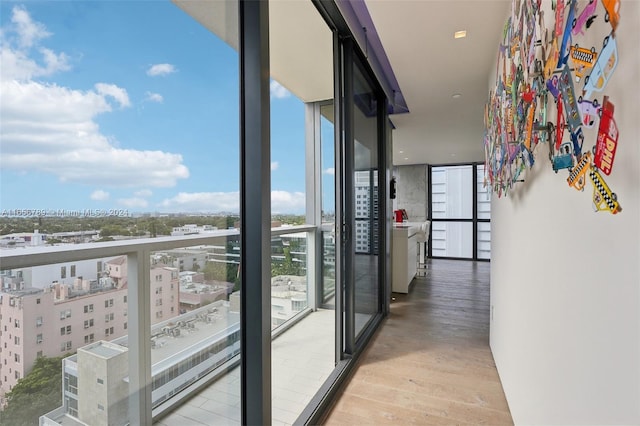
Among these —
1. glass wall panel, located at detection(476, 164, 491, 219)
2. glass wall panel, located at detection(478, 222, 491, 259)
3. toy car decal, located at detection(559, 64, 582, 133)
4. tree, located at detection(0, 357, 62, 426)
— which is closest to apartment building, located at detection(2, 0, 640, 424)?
toy car decal, located at detection(559, 64, 582, 133)

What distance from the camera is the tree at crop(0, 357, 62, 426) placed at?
0.67 m

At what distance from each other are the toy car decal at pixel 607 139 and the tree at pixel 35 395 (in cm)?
132

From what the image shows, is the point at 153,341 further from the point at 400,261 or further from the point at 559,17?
the point at 400,261

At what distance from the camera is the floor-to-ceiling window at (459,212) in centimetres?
790

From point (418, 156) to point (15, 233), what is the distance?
7.28 metres

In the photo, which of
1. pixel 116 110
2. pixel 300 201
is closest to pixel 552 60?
pixel 116 110

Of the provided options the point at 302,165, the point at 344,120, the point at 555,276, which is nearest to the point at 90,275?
the point at 555,276

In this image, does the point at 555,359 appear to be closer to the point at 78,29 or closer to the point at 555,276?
the point at 555,276

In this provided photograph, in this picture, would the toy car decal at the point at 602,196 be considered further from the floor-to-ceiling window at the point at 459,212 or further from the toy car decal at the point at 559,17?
the floor-to-ceiling window at the point at 459,212

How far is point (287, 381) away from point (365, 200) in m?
1.72

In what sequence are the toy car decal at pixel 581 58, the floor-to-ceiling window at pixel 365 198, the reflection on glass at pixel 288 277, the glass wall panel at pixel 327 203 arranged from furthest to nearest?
the glass wall panel at pixel 327 203
the reflection on glass at pixel 288 277
the floor-to-ceiling window at pixel 365 198
the toy car decal at pixel 581 58

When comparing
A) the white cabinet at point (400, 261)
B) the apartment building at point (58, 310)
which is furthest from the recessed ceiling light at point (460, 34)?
the white cabinet at point (400, 261)

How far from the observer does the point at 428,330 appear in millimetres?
3258

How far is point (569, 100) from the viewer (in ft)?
2.71
